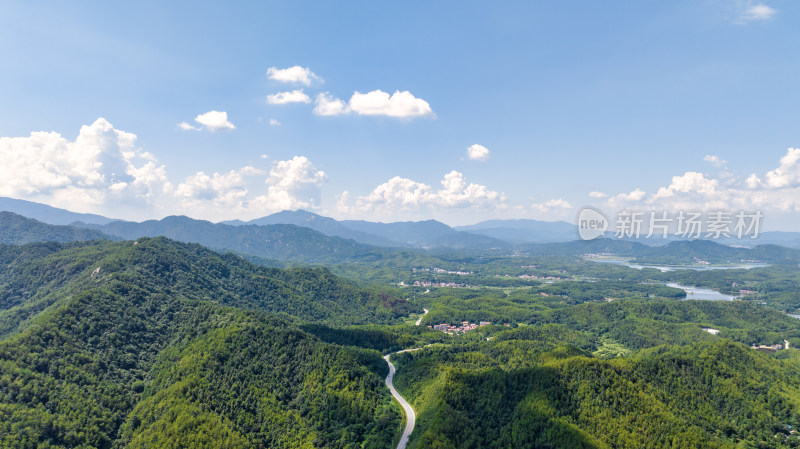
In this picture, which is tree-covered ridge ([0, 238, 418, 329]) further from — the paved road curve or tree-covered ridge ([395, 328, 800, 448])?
tree-covered ridge ([395, 328, 800, 448])

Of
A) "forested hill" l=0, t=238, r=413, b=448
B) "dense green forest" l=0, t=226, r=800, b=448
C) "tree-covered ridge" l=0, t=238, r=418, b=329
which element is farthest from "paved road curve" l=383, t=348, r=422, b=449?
"tree-covered ridge" l=0, t=238, r=418, b=329

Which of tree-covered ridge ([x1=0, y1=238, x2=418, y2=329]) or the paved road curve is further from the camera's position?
tree-covered ridge ([x1=0, y1=238, x2=418, y2=329])

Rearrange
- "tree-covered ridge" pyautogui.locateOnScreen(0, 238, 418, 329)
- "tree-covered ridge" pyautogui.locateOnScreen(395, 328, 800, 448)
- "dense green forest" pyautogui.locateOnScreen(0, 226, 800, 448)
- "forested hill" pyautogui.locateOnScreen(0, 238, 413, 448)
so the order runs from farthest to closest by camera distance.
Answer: "tree-covered ridge" pyautogui.locateOnScreen(0, 238, 418, 329), "forested hill" pyautogui.locateOnScreen(0, 238, 413, 448), "dense green forest" pyautogui.locateOnScreen(0, 226, 800, 448), "tree-covered ridge" pyautogui.locateOnScreen(395, 328, 800, 448)

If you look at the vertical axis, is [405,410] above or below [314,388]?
below

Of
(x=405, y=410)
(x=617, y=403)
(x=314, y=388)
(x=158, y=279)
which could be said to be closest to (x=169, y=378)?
(x=314, y=388)

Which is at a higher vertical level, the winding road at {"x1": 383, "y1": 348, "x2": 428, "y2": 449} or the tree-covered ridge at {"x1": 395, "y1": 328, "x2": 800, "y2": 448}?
the tree-covered ridge at {"x1": 395, "y1": 328, "x2": 800, "y2": 448}

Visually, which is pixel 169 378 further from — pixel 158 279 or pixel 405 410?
pixel 158 279

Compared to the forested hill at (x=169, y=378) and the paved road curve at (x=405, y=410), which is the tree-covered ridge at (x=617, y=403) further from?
the forested hill at (x=169, y=378)

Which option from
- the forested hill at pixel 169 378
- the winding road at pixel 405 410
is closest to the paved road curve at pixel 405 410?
the winding road at pixel 405 410

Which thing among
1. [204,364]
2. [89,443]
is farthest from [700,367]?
[89,443]

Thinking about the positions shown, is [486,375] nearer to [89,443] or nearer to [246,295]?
[89,443]
